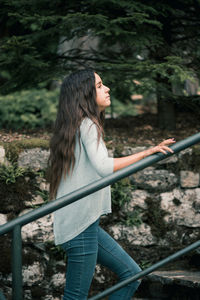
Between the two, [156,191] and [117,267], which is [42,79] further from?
[117,267]

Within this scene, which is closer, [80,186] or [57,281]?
[80,186]

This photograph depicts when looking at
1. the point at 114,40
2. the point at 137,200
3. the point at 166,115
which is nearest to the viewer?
the point at 137,200

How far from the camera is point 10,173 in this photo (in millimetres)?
4152

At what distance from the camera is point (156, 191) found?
14.8 ft

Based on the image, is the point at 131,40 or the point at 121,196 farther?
the point at 131,40

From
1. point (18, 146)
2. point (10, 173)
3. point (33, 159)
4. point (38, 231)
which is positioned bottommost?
point (38, 231)

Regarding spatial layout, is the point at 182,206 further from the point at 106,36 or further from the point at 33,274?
the point at 106,36

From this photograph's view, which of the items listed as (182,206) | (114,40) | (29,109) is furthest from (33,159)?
(29,109)

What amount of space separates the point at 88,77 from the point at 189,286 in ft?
6.58

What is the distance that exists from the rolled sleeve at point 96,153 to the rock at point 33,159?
2.15 meters

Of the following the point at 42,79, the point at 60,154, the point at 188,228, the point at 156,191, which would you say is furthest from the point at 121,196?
the point at 60,154

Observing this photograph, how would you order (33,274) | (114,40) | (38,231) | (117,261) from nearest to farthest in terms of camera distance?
(117,261)
(33,274)
(38,231)
(114,40)

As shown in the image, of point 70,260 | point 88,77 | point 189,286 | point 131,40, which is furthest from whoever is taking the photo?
point 131,40

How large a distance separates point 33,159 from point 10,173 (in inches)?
10.9
